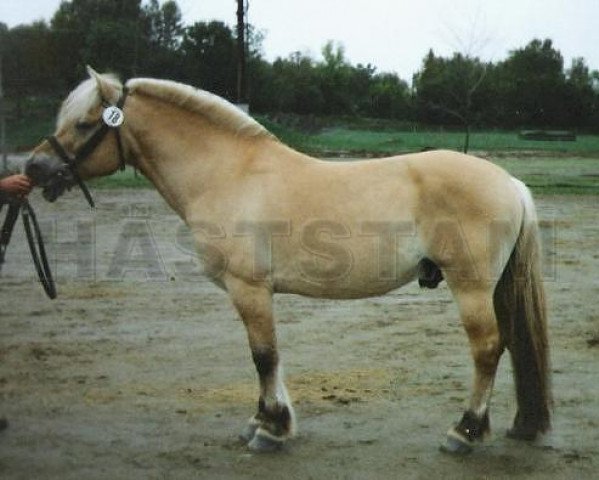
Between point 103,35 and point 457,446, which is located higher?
Answer: point 103,35

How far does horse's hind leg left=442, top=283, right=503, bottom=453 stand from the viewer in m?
4.12

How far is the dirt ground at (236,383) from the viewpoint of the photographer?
4.12 metres

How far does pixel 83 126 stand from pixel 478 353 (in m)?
2.43

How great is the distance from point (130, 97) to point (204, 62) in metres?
27.1

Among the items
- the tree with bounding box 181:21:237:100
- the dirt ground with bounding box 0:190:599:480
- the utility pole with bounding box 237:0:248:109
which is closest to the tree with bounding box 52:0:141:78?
the tree with bounding box 181:21:237:100

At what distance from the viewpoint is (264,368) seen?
170 inches

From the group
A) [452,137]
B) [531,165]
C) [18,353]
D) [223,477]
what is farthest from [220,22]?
[223,477]

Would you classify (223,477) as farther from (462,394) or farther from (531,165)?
(531,165)

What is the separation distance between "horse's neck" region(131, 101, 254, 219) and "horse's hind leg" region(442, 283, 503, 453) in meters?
1.44

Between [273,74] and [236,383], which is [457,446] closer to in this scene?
[236,383]

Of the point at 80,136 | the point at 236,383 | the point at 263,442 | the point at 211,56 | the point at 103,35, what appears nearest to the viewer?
the point at 263,442

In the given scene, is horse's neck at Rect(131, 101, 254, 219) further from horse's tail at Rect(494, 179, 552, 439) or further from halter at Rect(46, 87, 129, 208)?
horse's tail at Rect(494, 179, 552, 439)

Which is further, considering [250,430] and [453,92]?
[453,92]

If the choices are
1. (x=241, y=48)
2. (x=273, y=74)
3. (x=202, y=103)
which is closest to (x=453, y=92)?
(x=273, y=74)
